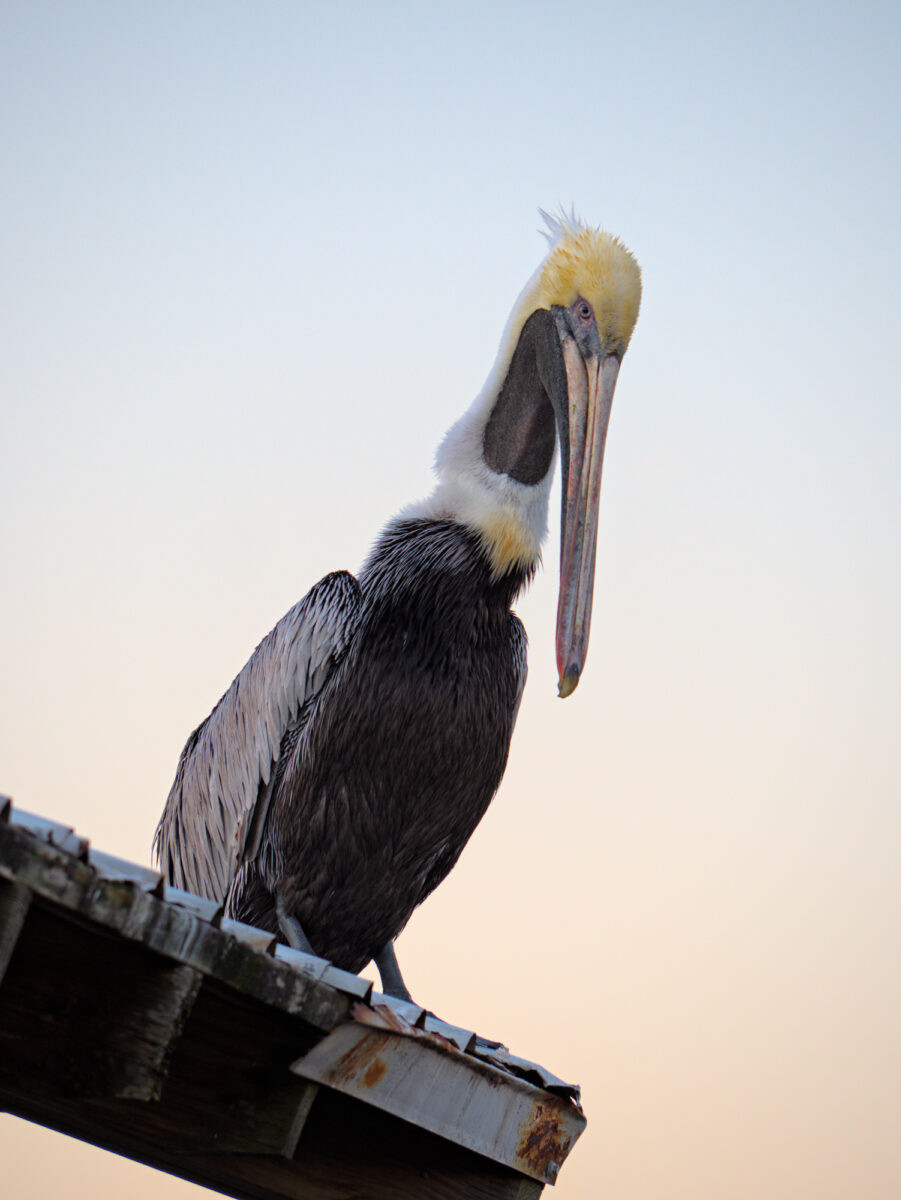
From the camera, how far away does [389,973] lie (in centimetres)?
435

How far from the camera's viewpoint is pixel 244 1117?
76.8 inches

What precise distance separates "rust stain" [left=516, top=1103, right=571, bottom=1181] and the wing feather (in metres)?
2.05

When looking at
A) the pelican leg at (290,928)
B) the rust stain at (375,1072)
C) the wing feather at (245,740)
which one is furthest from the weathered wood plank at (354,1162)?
the wing feather at (245,740)

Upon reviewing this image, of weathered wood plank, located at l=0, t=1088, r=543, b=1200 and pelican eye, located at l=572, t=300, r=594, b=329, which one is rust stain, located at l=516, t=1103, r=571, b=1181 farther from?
pelican eye, located at l=572, t=300, r=594, b=329

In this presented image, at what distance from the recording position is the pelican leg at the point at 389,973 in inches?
171

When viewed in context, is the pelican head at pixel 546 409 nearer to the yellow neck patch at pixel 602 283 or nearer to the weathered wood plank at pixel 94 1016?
the yellow neck patch at pixel 602 283

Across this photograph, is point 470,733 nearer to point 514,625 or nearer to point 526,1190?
point 514,625

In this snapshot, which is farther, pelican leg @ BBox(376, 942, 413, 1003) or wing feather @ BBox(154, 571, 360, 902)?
pelican leg @ BBox(376, 942, 413, 1003)

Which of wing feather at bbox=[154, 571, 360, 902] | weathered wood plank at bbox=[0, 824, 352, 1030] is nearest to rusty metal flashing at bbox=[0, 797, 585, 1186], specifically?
weathered wood plank at bbox=[0, 824, 352, 1030]

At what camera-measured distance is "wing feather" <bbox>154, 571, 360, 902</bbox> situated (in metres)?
4.12

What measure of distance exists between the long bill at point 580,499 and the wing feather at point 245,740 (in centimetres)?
72

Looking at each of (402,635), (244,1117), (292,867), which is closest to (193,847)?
(292,867)

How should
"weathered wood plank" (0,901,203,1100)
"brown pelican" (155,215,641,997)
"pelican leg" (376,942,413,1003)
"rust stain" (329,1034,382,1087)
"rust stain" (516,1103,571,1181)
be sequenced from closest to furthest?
1. "weathered wood plank" (0,901,203,1100)
2. "rust stain" (329,1034,382,1087)
3. "rust stain" (516,1103,571,1181)
4. "brown pelican" (155,215,641,997)
5. "pelican leg" (376,942,413,1003)

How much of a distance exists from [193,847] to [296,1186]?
8.68ft
